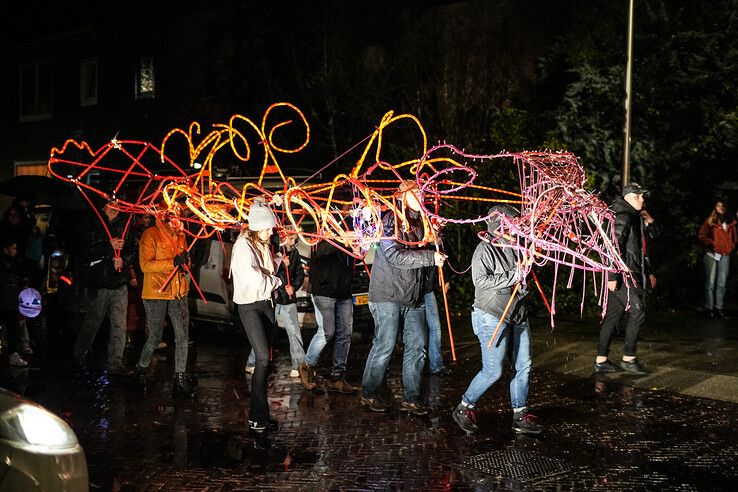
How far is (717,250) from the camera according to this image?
606 inches

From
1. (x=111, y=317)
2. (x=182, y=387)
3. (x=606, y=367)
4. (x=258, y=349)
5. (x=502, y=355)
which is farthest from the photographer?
(x=111, y=317)

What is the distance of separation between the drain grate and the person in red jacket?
8.96 metres

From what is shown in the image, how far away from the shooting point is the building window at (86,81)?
31.7 meters

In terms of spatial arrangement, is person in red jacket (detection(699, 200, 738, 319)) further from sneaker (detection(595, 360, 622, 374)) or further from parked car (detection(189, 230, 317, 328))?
parked car (detection(189, 230, 317, 328))

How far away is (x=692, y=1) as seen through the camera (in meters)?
18.1

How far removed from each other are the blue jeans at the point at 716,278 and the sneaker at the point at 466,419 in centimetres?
858

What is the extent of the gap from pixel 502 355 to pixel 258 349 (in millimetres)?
2106

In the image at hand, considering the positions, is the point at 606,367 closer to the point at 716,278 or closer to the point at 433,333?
the point at 433,333

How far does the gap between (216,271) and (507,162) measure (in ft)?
18.3

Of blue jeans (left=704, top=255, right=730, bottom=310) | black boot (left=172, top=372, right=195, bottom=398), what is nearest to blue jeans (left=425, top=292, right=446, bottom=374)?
black boot (left=172, top=372, right=195, bottom=398)

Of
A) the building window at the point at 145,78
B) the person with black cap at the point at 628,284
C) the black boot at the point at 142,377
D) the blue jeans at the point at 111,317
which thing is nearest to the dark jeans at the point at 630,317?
the person with black cap at the point at 628,284

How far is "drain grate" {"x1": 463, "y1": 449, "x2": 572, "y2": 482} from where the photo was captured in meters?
7.08

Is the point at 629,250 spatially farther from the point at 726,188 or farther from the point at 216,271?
the point at 726,188

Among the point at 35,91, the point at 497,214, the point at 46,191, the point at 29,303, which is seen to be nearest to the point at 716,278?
the point at 497,214
